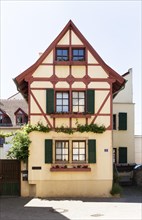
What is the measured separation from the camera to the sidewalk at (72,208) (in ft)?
42.5

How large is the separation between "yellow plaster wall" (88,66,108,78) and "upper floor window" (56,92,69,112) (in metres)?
1.81

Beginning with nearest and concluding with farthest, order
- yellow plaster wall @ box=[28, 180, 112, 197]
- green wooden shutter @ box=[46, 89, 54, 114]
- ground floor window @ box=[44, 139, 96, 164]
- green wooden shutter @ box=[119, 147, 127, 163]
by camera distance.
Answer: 1. yellow plaster wall @ box=[28, 180, 112, 197]
2. ground floor window @ box=[44, 139, 96, 164]
3. green wooden shutter @ box=[46, 89, 54, 114]
4. green wooden shutter @ box=[119, 147, 127, 163]

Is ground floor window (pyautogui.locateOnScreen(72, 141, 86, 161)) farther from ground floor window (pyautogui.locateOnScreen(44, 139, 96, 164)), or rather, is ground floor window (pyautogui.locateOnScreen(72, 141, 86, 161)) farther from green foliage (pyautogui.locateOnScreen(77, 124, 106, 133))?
green foliage (pyautogui.locateOnScreen(77, 124, 106, 133))

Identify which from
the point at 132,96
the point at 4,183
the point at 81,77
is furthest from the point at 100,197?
the point at 132,96

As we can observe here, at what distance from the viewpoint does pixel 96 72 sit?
756 inches

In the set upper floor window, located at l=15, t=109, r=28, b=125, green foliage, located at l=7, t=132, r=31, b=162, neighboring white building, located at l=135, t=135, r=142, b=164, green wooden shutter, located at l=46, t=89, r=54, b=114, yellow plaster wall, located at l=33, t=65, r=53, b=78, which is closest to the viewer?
green foliage, located at l=7, t=132, r=31, b=162

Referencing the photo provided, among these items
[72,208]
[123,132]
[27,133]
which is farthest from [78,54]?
[123,132]

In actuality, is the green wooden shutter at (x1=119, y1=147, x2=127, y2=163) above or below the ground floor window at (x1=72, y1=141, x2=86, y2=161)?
below

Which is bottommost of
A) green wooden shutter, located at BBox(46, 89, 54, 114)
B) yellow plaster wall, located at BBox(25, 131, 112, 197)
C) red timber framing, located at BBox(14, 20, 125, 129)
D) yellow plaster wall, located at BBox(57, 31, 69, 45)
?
yellow plaster wall, located at BBox(25, 131, 112, 197)

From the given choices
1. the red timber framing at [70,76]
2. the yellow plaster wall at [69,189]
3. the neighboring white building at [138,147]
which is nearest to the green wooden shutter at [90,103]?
the red timber framing at [70,76]

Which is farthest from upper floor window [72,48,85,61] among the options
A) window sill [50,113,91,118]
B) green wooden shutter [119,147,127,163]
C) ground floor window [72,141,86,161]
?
green wooden shutter [119,147,127,163]

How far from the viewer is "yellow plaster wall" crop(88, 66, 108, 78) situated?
1919 centimetres

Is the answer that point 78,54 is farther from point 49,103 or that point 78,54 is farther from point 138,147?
point 138,147

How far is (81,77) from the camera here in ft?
62.7
